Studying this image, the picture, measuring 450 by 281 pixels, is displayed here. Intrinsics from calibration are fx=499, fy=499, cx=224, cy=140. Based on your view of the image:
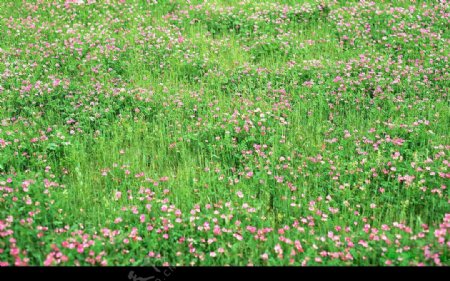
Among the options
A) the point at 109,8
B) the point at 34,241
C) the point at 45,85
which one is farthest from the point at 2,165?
the point at 109,8

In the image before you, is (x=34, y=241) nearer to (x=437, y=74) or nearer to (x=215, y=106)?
(x=215, y=106)

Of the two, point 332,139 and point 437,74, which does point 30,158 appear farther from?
point 437,74

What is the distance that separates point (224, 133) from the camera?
677 cm

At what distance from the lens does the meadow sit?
4723mm

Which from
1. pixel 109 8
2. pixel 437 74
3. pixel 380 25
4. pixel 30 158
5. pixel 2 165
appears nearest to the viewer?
pixel 2 165

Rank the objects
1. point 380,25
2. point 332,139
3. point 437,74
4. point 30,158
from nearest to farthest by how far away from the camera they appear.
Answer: point 30,158 → point 332,139 → point 437,74 → point 380,25

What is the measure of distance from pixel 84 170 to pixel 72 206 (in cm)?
94

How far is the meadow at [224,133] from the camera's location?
15.5ft

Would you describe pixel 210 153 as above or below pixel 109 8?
below

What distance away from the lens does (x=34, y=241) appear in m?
4.56

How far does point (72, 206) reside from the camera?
5.26 meters
